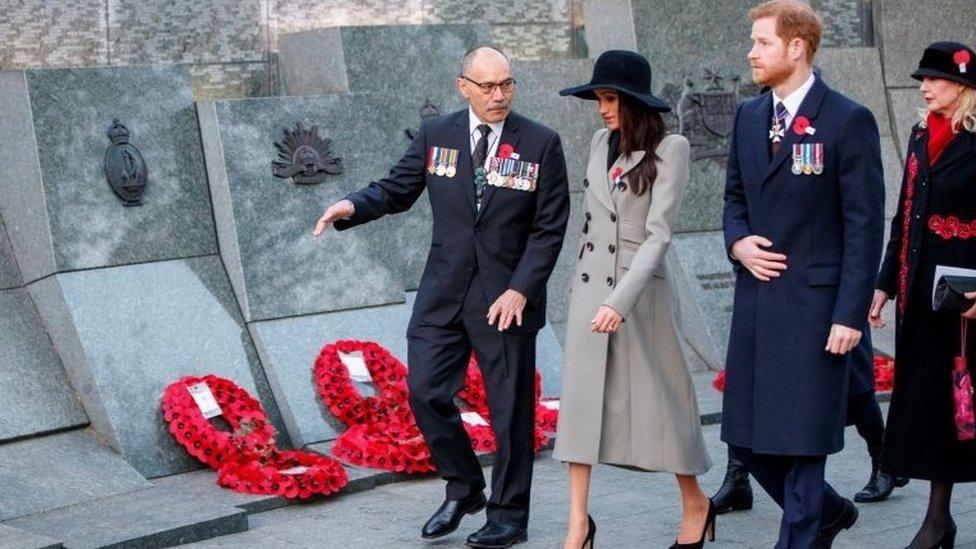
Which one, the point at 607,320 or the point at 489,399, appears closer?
the point at 607,320

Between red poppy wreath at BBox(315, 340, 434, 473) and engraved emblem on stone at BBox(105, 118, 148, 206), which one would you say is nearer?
red poppy wreath at BBox(315, 340, 434, 473)

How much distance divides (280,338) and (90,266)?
39.7 inches

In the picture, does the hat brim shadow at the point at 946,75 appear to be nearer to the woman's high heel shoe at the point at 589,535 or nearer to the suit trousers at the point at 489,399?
the suit trousers at the point at 489,399

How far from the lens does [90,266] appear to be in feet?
25.8

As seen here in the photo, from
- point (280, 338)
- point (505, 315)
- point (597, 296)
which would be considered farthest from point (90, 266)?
point (597, 296)

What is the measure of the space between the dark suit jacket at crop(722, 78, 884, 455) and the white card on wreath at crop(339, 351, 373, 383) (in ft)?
10.1

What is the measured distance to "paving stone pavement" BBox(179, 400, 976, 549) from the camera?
6.37 m

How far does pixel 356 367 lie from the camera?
27.0 feet

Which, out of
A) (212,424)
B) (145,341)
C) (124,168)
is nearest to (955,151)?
(212,424)

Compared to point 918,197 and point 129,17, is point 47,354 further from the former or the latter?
point 918,197

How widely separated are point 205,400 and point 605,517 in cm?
205

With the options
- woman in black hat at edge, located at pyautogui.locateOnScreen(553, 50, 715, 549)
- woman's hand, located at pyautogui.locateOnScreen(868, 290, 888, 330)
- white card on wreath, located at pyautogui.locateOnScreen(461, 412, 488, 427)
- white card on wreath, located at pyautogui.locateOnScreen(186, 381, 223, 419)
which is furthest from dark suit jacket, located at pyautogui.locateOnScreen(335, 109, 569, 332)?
white card on wreath, located at pyautogui.locateOnScreen(461, 412, 488, 427)

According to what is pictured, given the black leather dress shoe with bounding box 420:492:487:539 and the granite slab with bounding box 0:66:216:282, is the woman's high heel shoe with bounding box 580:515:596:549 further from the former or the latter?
the granite slab with bounding box 0:66:216:282

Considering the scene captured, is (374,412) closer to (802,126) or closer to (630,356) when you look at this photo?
(630,356)
